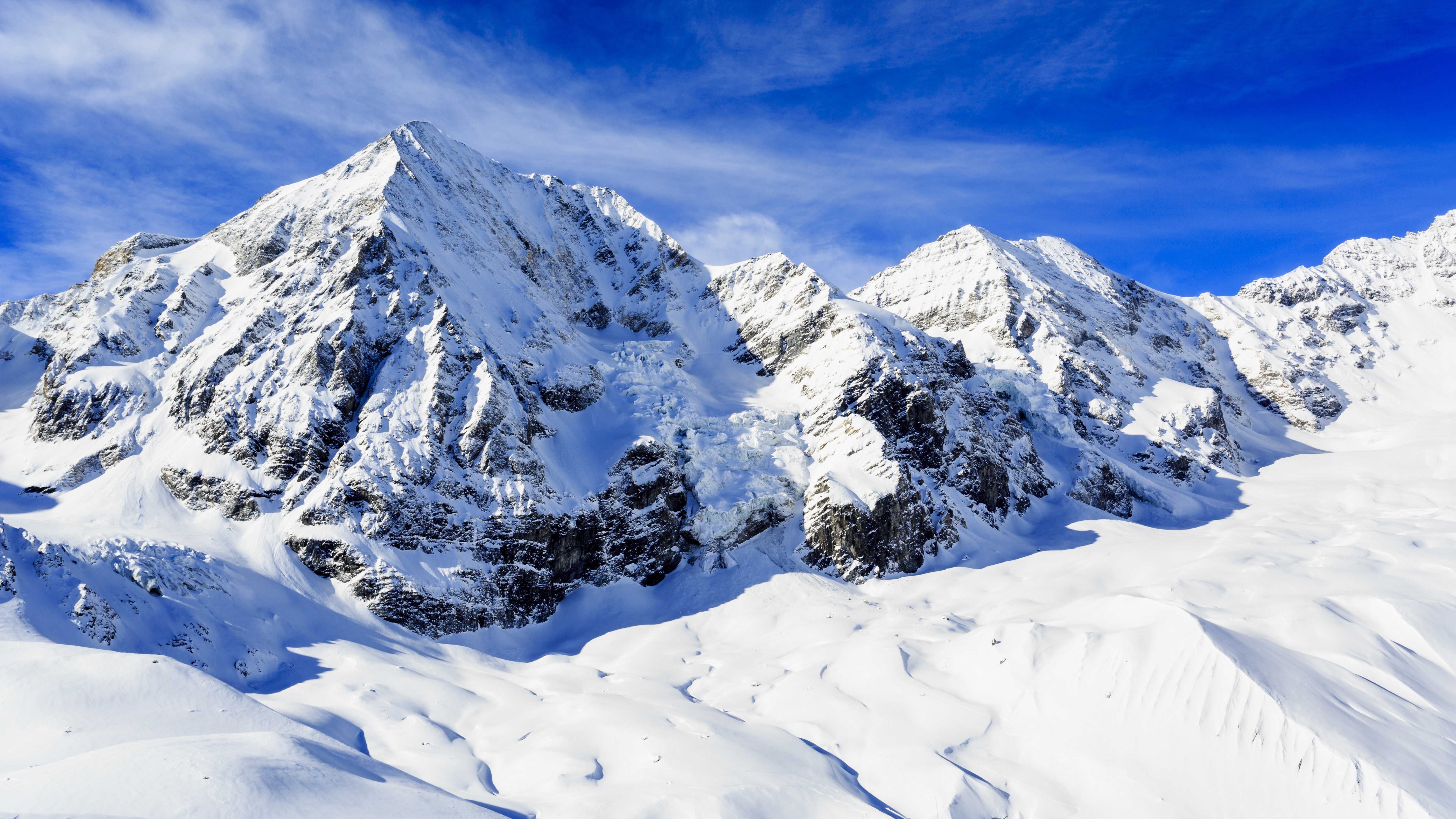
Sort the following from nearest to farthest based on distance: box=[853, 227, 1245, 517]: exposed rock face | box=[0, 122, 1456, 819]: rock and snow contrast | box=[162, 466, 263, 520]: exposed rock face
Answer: box=[0, 122, 1456, 819]: rock and snow contrast < box=[162, 466, 263, 520]: exposed rock face < box=[853, 227, 1245, 517]: exposed rock face

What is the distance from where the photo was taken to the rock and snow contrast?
2473 centimetres

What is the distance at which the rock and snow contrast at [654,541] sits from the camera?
81.1 feet

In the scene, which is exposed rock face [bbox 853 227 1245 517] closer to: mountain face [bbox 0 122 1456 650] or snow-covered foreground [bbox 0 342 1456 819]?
mountain face [bbox 0 122 1456 650]

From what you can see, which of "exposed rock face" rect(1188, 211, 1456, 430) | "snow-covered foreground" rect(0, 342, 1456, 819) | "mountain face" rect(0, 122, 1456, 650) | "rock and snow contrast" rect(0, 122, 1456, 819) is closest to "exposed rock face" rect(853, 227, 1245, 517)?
"mountain face" rect(0, 122, 1456, 650)

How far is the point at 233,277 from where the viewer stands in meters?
80.5

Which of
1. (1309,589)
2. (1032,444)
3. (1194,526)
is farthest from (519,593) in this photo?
(1194,526)

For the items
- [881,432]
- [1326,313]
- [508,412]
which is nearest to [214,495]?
[508,412]

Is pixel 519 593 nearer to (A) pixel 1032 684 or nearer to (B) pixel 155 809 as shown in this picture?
(A) pixel 1032 684

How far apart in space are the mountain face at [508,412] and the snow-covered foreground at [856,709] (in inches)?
327

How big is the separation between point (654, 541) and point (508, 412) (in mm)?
18398

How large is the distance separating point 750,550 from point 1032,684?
111ft

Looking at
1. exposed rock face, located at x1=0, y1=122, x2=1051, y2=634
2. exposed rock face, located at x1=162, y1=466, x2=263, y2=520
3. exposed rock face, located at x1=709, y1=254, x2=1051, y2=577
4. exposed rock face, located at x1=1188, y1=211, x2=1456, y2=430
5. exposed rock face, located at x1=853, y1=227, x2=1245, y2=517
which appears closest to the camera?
exposed rock face, located at x1=162, y1=466, x2=263, y2=520

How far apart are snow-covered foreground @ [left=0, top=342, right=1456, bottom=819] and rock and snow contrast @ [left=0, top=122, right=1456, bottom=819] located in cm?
19

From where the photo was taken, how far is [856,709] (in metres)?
35.2
